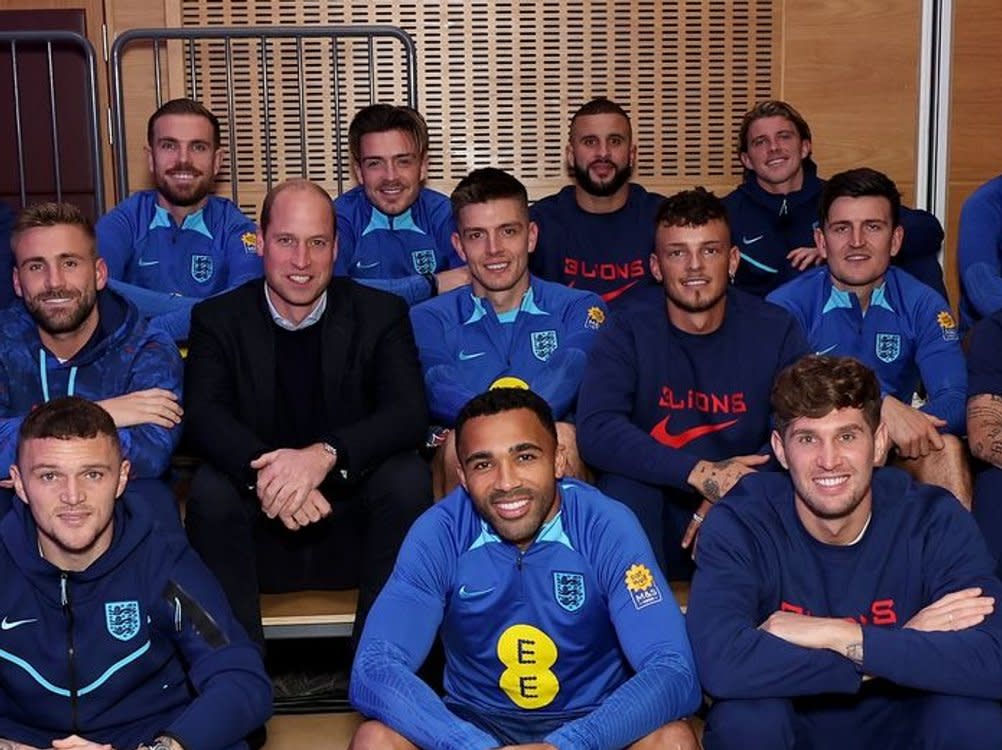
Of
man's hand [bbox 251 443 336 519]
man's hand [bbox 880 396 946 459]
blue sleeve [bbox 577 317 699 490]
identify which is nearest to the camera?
man's hand [bbox 251 443 336 519]

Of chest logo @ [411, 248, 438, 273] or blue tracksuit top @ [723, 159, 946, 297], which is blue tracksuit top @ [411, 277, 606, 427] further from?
blue tracksuit top @ [723, 159, 946, 297]

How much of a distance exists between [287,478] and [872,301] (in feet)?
5.88

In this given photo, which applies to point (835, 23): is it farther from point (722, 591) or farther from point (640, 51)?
point (722, 591)

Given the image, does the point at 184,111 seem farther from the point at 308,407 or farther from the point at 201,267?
the point at 308,407

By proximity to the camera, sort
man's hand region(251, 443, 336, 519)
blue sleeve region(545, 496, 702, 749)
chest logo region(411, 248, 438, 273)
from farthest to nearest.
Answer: chest logo region(411, 248, 438, 273) → man's hand region(251, 443, 336, 519) → blue sleeve region(545, 496, 702, 749)

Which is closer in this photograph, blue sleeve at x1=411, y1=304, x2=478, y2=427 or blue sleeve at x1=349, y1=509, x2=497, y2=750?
blue sleeve at x1=349, y1=509, x2=497, y2=750

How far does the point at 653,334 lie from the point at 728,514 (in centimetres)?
91

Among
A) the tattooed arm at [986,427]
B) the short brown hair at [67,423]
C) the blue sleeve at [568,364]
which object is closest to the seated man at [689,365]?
the blue sleeve at [568,364]

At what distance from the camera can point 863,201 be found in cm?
402

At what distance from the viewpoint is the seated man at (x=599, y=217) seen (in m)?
4.71

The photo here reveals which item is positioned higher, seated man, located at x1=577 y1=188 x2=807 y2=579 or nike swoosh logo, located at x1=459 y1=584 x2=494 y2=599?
seated man, located at x1=577 y1=188 x2=807 y2=579

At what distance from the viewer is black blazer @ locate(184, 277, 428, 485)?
134 inches

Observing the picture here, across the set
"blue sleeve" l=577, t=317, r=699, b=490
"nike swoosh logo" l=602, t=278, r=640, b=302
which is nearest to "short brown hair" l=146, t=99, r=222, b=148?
"nike swoosh logo" l=602, t=278, r=640, b=302

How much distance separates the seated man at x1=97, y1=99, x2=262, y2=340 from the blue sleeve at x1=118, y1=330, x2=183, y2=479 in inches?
33.0
